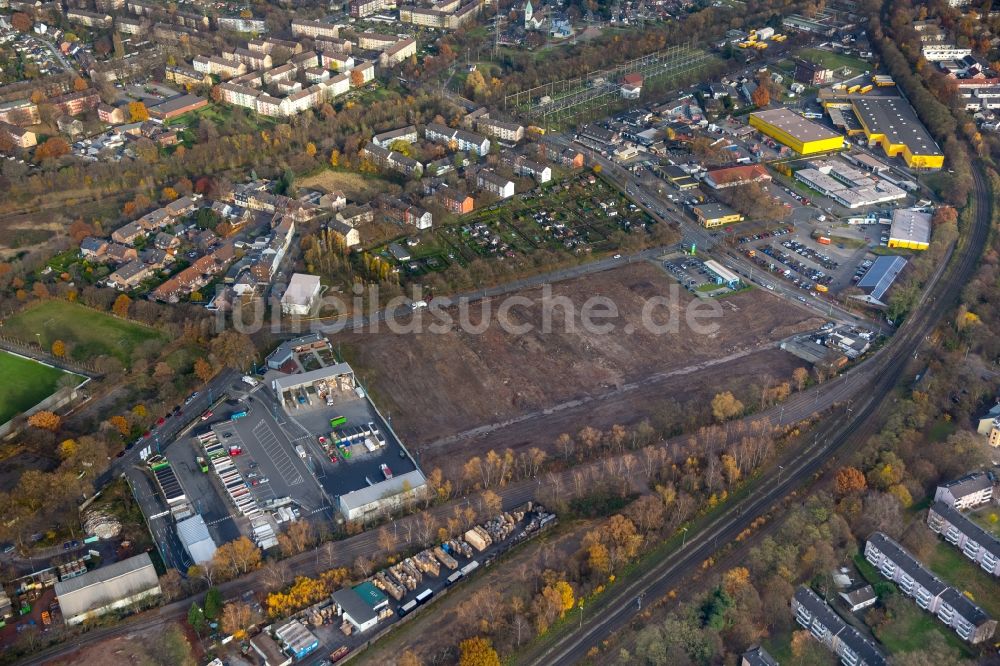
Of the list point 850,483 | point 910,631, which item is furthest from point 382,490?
point 910,631

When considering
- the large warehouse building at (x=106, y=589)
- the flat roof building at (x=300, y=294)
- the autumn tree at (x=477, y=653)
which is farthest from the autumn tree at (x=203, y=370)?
the autumn tree at (x=477, y=653)

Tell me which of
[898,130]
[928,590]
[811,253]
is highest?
[898,130]

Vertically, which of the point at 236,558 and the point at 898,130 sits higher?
the point at 898,130

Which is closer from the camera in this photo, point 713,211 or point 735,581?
point 735,581

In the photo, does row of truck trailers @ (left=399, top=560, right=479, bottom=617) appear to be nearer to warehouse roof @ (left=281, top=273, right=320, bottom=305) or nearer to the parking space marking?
the parking space marking

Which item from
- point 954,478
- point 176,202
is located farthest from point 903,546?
point 176,202

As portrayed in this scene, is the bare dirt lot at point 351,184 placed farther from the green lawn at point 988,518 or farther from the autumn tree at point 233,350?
the green lawn at point 988,518

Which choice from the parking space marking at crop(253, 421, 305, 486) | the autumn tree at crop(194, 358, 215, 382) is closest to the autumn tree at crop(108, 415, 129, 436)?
the autumn tree at crop(194, 358, 215, 382)

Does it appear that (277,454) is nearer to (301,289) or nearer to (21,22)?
(301,289)
